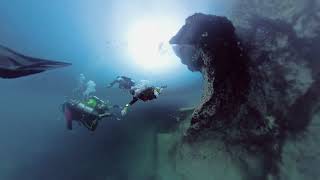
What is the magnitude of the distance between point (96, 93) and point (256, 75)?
12.4 metres

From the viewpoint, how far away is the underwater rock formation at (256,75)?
6.25 metres

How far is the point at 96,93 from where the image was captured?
58.2 ft

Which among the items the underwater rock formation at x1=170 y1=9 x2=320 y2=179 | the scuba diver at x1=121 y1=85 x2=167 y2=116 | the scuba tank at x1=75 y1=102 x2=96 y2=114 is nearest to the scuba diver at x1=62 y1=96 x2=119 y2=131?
the scuba tank at x1=75 y1=102 x2=96 y2=114

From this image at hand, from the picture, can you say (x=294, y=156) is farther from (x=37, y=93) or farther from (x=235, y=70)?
(x=37, y=93)

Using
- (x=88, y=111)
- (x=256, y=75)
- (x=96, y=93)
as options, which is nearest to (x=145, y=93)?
(x=88, y=111)

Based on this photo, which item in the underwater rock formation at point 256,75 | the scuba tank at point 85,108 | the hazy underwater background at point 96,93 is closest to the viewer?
the underwater rock formation at point 256,75

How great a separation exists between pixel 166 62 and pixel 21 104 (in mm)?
15087

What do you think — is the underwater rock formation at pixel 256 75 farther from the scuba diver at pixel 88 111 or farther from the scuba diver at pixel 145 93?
the scuba diver at pixel 88 111

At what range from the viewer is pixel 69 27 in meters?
12.8

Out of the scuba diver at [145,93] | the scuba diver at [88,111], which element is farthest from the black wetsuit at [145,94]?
the scuba diver at [88,111]

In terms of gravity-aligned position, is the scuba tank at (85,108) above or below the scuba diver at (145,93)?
below

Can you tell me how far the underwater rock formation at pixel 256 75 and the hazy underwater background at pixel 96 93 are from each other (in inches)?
25.8

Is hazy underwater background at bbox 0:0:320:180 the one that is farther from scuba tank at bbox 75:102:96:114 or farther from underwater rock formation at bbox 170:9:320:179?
scuba tank at bbox 75:102:96:114

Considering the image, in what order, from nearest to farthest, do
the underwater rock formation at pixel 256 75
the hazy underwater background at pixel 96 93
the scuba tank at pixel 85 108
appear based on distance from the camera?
the underwater rock formation at pixel 256 75, the scuba tank at pixel 85 108, the hazy underwater background at pixel 96 93
